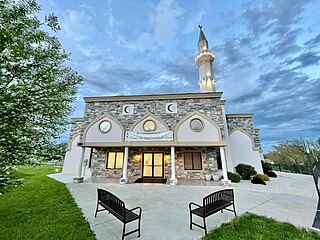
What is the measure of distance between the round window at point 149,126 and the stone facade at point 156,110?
708 millimetres

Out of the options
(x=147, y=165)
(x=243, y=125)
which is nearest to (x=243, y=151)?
A: (x=243, y=125)

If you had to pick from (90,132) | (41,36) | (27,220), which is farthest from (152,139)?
(41,36)

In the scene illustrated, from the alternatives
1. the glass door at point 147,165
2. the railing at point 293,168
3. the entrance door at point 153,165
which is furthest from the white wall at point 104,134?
the railing at point 293,168

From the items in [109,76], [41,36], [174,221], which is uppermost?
[109,76]

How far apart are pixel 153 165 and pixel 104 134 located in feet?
14.6

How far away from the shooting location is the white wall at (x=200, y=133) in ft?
31.6

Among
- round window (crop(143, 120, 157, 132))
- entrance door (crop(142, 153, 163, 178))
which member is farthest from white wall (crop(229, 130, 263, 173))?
round window (crop(143, 120, 157, 132))

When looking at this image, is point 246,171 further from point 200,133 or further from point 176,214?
point 176,214

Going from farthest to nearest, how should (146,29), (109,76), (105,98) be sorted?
(109,76) < (146,29) < (105,98)

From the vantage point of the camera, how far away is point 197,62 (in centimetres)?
1783

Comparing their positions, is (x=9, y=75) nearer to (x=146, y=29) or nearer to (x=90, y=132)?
(x=90, y=132)

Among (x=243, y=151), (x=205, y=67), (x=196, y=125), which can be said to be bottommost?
(x=243, y=151)

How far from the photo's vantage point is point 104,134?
10508mm

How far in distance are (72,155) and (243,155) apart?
16720 mm
